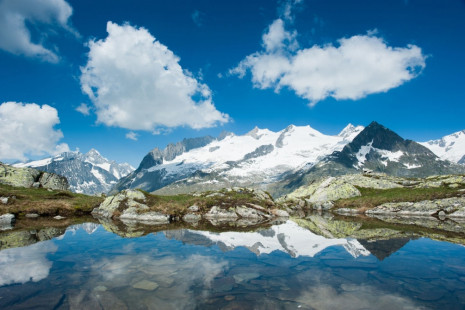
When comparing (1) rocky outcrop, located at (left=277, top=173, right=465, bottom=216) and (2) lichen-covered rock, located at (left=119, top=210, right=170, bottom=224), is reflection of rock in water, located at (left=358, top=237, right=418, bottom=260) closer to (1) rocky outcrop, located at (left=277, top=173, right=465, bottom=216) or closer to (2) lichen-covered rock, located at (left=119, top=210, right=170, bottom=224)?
(2) lichen-covered rock, located at (left=119, top=210, right=170, bottom=224)

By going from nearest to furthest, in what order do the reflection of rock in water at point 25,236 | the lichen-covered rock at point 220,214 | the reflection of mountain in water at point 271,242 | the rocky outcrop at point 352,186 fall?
the reflection of rock in water at point 25,236
the reflection of mountain in water at point 271,242
the lichen-covered rock at point 220,214
the rocky outcrop at point 352,186

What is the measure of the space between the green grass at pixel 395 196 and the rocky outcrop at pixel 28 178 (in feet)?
243

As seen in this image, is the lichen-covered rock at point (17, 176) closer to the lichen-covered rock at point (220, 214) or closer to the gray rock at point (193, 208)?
the gray rock at point (193, 208)

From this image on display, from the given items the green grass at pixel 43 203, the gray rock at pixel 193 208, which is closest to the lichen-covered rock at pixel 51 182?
the green grass at pixel 43 203

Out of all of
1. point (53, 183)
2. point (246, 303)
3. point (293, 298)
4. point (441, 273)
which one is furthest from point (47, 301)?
point (53, 183)

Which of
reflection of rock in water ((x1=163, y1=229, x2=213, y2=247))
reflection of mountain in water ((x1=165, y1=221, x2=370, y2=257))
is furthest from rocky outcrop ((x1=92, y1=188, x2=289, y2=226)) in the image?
reflection of mountain in water ((x1=165, y1=221, x2=370, y2=257))

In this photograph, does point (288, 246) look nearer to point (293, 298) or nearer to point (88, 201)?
point (293, 298)

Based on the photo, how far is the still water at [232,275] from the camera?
11.9 m

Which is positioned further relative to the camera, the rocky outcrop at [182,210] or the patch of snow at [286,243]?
the rocky outcrop at [182,210]

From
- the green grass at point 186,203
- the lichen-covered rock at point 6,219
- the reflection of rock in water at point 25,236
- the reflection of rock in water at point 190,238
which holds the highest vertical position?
the green grass at point 186,203

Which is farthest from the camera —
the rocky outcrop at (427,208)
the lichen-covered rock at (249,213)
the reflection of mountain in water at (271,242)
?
the lichen-covered rock at (249,213)

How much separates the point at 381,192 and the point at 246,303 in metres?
75.8

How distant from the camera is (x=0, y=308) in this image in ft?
35.1

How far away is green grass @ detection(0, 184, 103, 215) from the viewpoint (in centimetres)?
4256
